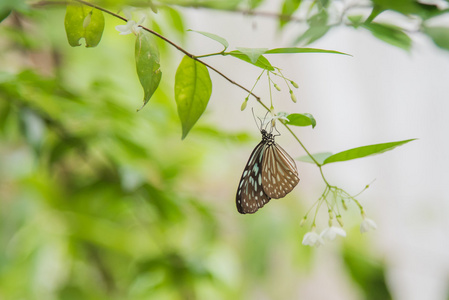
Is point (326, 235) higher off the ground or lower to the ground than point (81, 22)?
lower

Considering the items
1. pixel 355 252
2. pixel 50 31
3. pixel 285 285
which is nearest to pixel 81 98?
pixel 50 31

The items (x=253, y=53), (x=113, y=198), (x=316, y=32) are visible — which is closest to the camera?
(x=253, y=53)

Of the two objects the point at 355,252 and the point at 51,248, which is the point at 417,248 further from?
the point at 51,248

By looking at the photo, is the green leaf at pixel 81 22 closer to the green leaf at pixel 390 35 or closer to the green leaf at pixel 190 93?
the green leaf at pixel 190 93

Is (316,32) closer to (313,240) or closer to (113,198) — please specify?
(313,240)

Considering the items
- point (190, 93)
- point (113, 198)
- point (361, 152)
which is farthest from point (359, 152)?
point (113, 198)

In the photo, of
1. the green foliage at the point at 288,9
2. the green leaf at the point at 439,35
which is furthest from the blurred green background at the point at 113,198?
the green leaf at the point at 439,35
